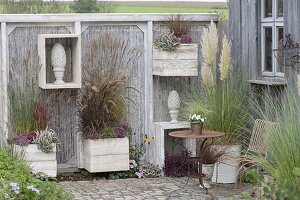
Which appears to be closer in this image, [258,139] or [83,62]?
[258,139]

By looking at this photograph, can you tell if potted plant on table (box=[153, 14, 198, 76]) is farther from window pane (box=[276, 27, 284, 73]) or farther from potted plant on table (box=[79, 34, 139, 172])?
window pane (box=[276, 27, 284, 73])

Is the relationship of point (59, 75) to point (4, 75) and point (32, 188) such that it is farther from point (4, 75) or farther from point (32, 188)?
point (32, 188)

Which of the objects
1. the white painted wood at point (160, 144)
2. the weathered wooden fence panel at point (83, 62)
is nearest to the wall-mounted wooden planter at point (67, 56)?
the weathered wooden fence panel at point (83, 62)

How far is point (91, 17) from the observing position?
9.97m

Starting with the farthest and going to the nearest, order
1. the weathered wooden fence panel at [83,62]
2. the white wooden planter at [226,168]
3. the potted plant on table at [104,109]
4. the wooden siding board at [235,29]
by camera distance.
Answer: the wooden siding board at [235,29] → the weathered wooden fence panel at [83,62] → the potted plant on table at [104,109] → the white wooden planter at [226,168]

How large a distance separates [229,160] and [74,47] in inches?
92.3

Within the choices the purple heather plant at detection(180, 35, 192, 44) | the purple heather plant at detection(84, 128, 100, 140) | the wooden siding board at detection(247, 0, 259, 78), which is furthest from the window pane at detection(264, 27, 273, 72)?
the purple heather plant at detection(84, 128, 100, 140)

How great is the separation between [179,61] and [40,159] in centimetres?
201

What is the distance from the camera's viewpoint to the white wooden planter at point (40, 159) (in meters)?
9.35

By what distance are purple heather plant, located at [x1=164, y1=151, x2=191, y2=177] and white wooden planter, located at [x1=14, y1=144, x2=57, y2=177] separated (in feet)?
4.43

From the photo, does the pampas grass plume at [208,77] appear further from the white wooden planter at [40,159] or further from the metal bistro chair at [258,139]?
the white wooden planter at [40,159]

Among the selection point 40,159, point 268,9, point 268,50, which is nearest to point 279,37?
point 268,50

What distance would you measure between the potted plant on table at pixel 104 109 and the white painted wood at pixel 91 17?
237mm

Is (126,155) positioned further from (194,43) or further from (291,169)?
(291,169)
